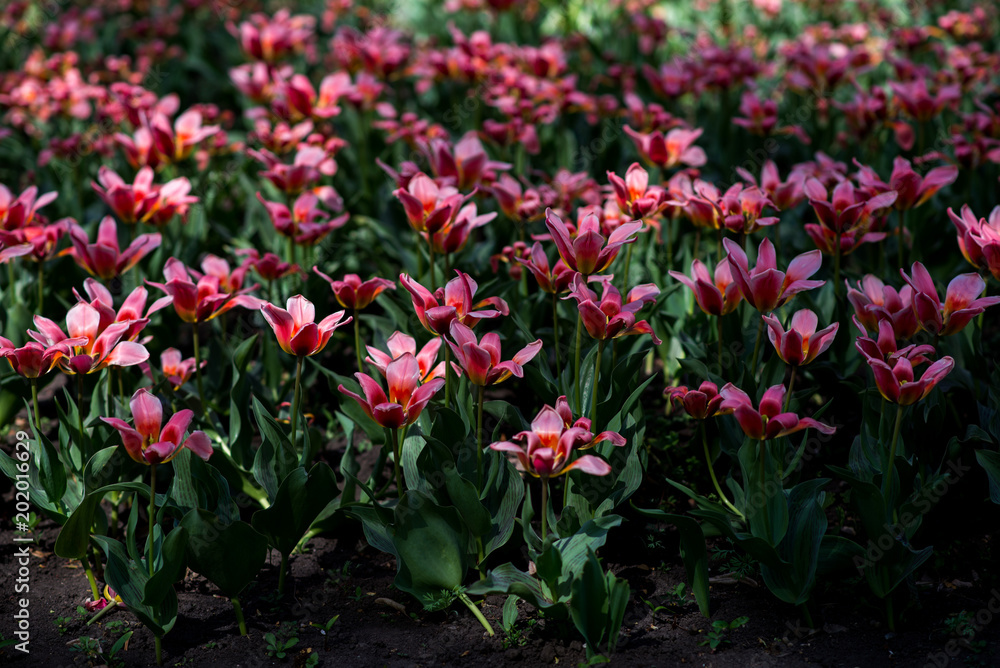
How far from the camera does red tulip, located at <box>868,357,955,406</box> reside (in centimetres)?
176

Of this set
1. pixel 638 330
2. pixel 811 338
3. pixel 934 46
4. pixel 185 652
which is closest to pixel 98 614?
pixel 185 652

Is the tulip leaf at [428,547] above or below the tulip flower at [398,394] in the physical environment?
below

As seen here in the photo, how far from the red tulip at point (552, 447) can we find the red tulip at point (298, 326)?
503 mm

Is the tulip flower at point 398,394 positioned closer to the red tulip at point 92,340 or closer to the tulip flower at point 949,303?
the red tulip at point 92,340

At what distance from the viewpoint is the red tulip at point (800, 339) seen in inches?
73.6

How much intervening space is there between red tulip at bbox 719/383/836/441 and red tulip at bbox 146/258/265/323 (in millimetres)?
1153

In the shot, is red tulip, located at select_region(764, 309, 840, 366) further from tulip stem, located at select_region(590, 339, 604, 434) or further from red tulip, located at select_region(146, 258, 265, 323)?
red tulip, located at select_region(146, 258, 265, 323)

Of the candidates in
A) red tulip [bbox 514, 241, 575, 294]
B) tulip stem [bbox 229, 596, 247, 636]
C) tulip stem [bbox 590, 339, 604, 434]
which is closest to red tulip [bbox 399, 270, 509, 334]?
red tulip [bbox 514, 241, 575, 294]

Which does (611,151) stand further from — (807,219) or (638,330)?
(638,330)

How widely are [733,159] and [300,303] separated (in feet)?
9.33

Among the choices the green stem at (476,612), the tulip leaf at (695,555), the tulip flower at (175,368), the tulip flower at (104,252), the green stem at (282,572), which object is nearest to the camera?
the tulip leaf at (695,555)

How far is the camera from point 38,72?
192 inches

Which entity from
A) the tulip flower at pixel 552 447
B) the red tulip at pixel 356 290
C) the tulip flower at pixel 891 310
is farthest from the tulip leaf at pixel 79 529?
the tulip flower at pixel 891 310

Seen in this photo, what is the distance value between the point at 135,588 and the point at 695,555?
127 centimetres
